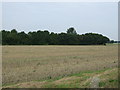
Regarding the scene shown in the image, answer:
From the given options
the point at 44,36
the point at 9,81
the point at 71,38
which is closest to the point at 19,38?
the point at 44,36

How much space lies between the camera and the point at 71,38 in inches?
3878

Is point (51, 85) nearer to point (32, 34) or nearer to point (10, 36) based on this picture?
point (10, 36)

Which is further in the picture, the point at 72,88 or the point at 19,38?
the point at 19,38

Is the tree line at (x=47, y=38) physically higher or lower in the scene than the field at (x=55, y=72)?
Result: higher

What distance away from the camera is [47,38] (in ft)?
311

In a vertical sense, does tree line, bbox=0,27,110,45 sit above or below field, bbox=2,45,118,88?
above

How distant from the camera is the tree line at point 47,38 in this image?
85000 mm

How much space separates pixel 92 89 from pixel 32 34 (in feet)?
288

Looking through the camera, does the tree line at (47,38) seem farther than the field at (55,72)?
Yes

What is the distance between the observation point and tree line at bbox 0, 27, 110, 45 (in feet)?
279

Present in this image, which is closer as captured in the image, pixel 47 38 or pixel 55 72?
pixel 55 72

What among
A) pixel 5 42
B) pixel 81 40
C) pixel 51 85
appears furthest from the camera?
pixel 81 40

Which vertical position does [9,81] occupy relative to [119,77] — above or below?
below

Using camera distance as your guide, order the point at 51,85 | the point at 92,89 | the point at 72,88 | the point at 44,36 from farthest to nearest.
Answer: the point at 44,36 → the point at 51,85 → the point at 72,88 → the point at 92,89
